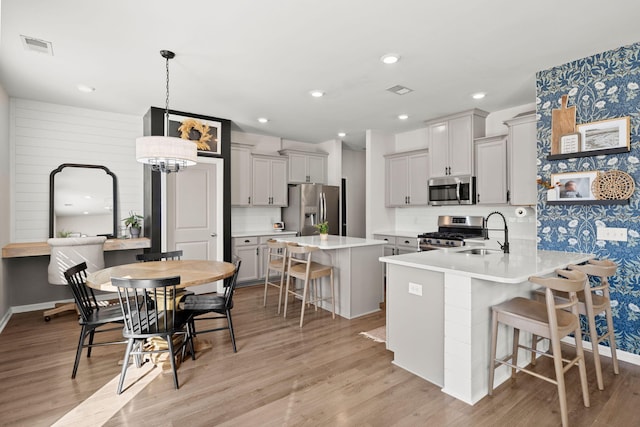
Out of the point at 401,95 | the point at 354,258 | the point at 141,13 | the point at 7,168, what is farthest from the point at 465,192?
Result: the point at 7,168

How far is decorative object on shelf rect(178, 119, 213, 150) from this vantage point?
4.74 metres

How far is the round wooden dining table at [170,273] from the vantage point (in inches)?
102

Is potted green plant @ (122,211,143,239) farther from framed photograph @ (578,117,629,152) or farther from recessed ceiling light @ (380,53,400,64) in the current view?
framed photograph @ (578,117,629,152)

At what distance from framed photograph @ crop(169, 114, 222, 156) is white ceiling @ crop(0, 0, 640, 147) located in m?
0.25

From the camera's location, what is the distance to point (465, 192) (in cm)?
487

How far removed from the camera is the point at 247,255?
5.62 meters

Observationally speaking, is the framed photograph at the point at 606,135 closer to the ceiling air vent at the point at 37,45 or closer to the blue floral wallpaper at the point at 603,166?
the blue floral wallpaper at the point at 603,166

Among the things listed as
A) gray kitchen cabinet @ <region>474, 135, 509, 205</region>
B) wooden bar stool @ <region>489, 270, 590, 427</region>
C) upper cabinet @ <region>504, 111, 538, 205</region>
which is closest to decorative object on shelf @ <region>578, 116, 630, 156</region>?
upper cabinet @ <region>504, 111, 538, 205</region>

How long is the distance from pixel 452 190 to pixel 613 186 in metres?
2.21

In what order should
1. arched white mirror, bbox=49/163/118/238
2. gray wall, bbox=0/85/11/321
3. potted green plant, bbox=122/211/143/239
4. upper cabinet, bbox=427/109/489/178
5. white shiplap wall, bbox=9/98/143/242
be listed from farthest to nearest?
upper cabinet, bbox=427/109/489/178
potted green plant, bbox=122/211/143/239
arched white mirror, bbox=49/163/118/238
white shiplap wall, bbox=9/98/143/242
gray wall, bbox=0/85/11/321

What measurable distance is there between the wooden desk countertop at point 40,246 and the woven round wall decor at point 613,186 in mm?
5094

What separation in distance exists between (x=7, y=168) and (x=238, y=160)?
2961 mm

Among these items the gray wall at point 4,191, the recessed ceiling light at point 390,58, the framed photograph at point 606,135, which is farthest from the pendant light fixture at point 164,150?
the framed photograph at point 606,135

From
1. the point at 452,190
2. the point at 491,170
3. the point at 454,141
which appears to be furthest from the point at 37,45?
the point at 491,170
